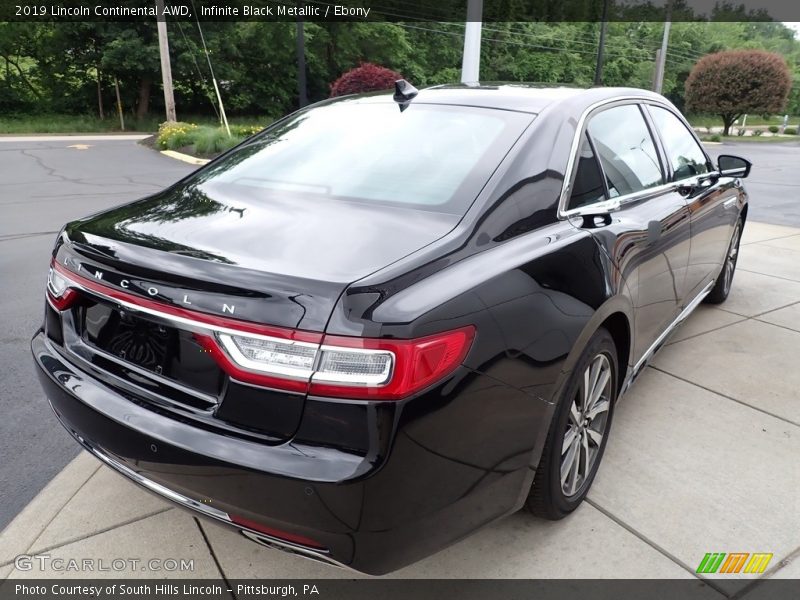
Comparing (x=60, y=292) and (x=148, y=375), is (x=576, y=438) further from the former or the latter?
(x=60, y=292)

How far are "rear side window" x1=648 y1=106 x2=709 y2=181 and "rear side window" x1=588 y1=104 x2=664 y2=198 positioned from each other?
241 mm

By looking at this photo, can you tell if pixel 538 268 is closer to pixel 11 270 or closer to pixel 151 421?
pixel 151 421

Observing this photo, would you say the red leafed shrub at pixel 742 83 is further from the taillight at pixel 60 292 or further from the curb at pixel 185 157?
the taillight at pixel 60 292

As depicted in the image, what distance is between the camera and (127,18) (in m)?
32.7

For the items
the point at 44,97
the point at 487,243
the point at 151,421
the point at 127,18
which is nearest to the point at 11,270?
the point at 151,421

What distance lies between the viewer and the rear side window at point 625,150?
A: 271 cm

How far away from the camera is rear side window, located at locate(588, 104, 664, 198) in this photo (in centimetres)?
271

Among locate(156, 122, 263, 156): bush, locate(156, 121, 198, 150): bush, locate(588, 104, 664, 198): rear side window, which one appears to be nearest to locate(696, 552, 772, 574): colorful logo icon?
locate(588, 104, 664, 198): rear side window

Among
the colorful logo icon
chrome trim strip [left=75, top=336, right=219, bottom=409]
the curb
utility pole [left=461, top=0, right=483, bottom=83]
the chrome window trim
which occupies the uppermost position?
utility pole [left=461, top=0, right=483, bottom=83]

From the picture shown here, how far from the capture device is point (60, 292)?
2.16 metres

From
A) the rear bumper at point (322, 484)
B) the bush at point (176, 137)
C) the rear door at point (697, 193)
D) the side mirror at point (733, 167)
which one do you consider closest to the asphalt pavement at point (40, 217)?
the bush at point (176, 137)

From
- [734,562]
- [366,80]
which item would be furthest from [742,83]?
[734,562]

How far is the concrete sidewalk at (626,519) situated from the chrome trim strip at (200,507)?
130 mm

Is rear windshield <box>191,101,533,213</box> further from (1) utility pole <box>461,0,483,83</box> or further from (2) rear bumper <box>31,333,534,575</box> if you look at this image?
(1) utility pole <box>461,0,483,83</box>
